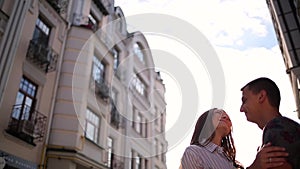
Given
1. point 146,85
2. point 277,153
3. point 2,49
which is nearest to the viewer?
point 277,153

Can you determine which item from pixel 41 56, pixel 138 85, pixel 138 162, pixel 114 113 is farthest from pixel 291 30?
pixel 138 162

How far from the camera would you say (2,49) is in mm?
10227

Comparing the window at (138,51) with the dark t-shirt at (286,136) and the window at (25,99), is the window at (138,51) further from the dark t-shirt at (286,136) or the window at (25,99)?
the dark t-shirt at (286,136)

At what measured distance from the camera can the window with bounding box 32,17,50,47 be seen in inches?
502

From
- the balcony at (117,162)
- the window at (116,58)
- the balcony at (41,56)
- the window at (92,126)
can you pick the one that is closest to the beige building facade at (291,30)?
the window at (92,126)

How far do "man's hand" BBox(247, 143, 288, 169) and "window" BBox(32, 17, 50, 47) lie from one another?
39.9 feet

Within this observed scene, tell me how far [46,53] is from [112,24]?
26.6 ft

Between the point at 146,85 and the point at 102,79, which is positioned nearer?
the point at 102,79

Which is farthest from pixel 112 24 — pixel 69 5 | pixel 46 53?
pixel 46 53

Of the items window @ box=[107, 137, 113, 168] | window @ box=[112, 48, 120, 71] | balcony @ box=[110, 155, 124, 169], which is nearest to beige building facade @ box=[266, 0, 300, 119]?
window @ box=[107, 137, 113, 168]

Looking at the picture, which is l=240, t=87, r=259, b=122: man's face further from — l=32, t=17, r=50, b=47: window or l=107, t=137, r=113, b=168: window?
l=107, t=137, r=113, b=168: window

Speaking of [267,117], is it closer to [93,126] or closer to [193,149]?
[193,149]

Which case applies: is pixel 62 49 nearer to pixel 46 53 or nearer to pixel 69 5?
pixel 46 53

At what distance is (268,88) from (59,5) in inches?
556
